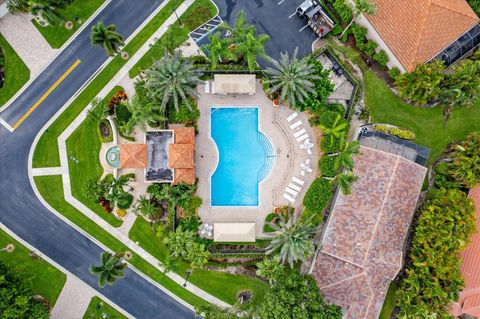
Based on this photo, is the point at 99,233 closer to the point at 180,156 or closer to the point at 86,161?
the point at 86,161

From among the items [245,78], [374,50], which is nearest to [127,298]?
[245,78]

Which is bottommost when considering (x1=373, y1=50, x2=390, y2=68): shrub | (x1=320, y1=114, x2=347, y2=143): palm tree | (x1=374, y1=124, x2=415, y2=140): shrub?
(x1=320, y1=114, x2=347, y2=143): palm tree

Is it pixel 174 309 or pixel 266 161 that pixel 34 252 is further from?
pixel 266 161

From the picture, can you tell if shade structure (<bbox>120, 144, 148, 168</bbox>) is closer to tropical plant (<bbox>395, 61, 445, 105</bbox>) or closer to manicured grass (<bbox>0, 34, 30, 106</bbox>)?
manicured grass (<bbox>0, 34, 30, 106</bbox>)

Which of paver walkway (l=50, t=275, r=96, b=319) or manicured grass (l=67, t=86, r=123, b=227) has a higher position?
manicured grass (l=67, t=86, r=123, b=227)

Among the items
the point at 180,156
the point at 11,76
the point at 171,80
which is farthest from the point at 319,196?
the point at 11,76

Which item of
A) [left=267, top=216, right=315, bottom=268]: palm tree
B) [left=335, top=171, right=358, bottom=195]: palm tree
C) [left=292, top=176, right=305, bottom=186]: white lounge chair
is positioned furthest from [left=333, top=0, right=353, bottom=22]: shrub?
[left=267, top=216, right=315, bottom=268]: palm tree

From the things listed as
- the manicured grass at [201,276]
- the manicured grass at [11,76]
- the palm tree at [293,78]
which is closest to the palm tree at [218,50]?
the palm tree at [293,78]
